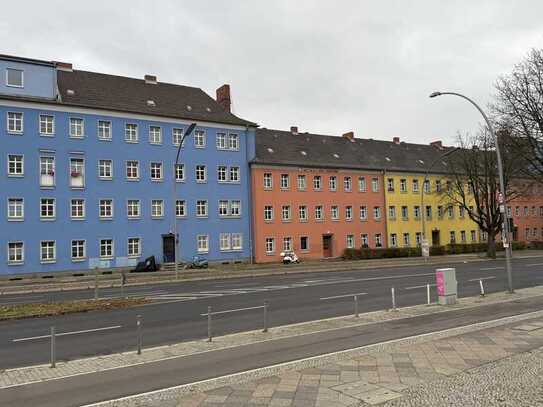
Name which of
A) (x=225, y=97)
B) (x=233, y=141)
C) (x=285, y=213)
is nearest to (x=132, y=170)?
(x=233, y=141)

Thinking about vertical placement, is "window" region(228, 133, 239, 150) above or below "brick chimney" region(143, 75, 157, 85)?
below

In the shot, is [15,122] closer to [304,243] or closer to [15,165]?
[15,165]

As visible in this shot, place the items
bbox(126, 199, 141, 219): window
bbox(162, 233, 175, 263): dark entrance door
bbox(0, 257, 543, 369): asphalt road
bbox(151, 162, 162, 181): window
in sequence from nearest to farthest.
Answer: bbox(0, 257, 543, 369): asphalt road
bbox(126, 199, 141, 219): window
bbox(162, 233, 175, 263): dark entrance door
bbox(151, 162, 162, 181): window

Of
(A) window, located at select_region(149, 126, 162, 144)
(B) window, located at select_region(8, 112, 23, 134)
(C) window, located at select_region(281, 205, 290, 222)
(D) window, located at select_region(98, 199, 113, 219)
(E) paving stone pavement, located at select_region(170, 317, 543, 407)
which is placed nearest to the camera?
(E) paving stone pavement, located at select_region(170, 317, 543, 407)

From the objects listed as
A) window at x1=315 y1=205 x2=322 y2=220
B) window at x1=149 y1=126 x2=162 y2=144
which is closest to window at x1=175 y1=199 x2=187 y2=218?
window at x1=149 y1=126 x2=162 y2=144

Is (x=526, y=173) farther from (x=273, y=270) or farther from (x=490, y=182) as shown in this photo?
(x=490, y=182)

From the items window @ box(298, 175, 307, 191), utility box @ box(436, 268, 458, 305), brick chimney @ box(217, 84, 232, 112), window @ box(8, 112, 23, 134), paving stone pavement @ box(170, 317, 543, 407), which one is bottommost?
paving stone pavement @ box(170, 317, 543, 407)

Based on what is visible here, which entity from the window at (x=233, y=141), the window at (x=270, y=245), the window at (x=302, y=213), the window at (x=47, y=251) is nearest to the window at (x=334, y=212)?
the window at (x=302, y=213)

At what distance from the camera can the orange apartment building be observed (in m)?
48.6

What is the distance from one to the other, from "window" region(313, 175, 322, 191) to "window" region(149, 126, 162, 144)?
1704cm

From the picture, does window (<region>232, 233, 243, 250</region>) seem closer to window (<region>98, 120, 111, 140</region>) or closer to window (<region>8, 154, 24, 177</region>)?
window (<region>98, 120, 111, 140</region>)

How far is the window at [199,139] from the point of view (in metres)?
45.5

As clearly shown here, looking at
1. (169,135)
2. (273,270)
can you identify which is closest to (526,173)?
(273,270)

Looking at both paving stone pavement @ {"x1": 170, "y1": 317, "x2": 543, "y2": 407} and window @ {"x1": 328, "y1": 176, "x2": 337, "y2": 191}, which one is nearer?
paving stone pavement @ {"x1": 170, "y1": 317, "x2": 543, "y2": 407}
